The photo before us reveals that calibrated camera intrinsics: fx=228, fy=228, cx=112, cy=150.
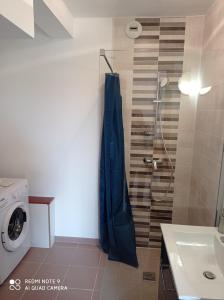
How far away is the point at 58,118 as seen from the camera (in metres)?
2.49

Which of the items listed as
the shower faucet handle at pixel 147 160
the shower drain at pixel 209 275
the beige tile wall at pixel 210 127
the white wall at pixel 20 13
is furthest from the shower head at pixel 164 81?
the shower drain at pixel 209 275

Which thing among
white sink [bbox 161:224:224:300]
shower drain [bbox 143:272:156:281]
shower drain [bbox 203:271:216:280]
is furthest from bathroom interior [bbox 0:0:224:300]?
shower drain [bbox 203:271:216:280]

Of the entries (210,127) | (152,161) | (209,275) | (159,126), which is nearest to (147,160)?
(152,161)

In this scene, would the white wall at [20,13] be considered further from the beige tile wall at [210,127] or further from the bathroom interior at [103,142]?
the beige tile wall at [210,127]

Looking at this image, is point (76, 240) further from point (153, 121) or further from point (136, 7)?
point (136, 7)

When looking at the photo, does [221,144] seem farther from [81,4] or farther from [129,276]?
[81,4]

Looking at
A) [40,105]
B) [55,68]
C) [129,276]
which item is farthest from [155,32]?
[129,276]

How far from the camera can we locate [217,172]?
1.70 m

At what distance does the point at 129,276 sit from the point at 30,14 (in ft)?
7.67

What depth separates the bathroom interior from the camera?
204 centimetres

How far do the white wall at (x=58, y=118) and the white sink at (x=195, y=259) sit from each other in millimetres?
1311

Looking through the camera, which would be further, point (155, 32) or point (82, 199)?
point (82, 199)

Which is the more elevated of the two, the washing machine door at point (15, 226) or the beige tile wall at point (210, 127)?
the beige tile wall at point (210, 127)

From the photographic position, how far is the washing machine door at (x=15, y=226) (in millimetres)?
2000
